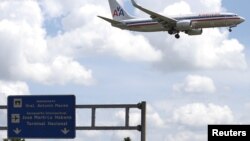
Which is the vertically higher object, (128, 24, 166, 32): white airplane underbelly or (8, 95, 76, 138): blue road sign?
(128, 24, 166, 32): white airplane underbelly

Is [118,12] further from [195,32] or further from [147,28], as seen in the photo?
[195,32]

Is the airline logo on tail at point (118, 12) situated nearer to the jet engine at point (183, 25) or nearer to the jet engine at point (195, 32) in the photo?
the jet engine at point (195, 32)

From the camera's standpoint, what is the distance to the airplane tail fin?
307 ft

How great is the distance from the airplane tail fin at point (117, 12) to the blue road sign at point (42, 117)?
66131mm

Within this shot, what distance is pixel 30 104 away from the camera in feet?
82.2

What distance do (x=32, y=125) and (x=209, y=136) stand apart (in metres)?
8.86

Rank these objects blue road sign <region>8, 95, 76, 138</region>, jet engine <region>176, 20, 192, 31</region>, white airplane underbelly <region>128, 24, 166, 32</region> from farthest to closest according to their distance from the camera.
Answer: white airplane underbelly <region>128, 24, 166, 32</region> → jet engine <region>176, 20, 192, 31</region> → blue road sign <region>8, 95, 76, 138</region>

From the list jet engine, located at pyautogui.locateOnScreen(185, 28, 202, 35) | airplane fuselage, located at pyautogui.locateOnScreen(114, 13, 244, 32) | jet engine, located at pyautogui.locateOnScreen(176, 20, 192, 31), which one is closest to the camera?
airplane fuselage, located at pyautogui.locateOnScreen(114, 13, 244, 32)

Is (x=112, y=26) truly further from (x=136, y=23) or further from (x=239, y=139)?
(x=239, y=139)

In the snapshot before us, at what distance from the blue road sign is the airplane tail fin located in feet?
217

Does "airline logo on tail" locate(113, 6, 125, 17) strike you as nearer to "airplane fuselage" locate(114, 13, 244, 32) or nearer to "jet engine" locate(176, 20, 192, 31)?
"airplane fuselage" locate(114, 13, 244, 32)

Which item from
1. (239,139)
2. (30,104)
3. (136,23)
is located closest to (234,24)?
(136,23)

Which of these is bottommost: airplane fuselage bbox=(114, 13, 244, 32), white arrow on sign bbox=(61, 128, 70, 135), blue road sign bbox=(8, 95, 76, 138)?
white arrow on sign bbox=(61, 128, 70, 135)

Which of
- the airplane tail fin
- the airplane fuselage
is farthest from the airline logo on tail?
the airplane fuselage
